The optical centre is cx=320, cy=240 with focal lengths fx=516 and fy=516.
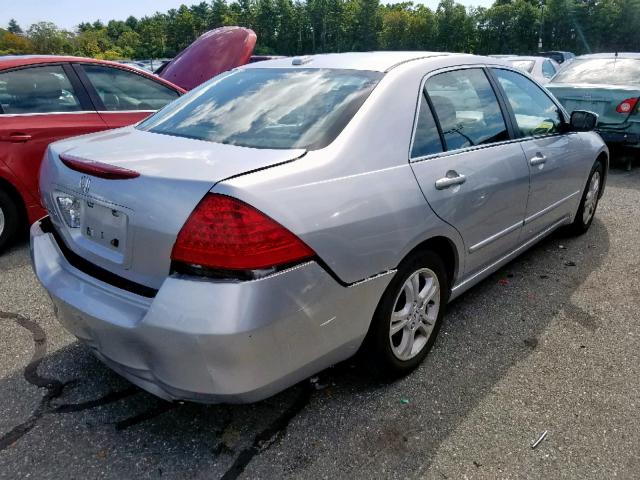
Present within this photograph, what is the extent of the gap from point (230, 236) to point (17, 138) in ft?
10.5

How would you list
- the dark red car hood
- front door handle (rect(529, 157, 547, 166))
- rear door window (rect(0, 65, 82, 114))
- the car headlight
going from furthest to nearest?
the dark red car hood → rear door window (rect(0, 65, 82, 114)) → front door handle (rect(529, 157, 547, 166)) → the car headlight

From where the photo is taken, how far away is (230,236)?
Result: 5.59ft

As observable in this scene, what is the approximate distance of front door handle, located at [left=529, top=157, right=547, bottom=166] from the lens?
3.27 m

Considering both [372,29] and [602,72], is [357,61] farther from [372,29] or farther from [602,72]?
[372,29]

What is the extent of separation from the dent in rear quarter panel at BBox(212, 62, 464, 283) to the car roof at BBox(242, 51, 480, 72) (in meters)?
0.14

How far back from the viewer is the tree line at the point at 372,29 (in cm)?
5838

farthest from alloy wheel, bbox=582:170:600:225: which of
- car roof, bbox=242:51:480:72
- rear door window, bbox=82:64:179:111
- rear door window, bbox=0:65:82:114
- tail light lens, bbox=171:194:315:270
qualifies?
rear door window, bbox=0:65:82:114

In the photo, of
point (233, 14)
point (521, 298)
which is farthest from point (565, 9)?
point (521, 298)

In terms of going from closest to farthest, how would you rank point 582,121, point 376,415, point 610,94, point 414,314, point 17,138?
point 376,415 < point 414,314 < point 582,121 < point 17,138 < point 610,94

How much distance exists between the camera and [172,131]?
2504 mm

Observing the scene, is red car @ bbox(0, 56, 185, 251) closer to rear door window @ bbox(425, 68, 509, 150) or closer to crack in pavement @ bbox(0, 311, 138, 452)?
crack in pavement @ bbox(0, 311, 138, 452)


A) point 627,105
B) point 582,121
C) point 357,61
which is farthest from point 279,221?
point 627,105

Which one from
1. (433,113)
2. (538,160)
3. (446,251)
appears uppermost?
(433,113)

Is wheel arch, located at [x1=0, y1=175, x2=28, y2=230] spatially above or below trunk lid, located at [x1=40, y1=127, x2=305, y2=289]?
below
